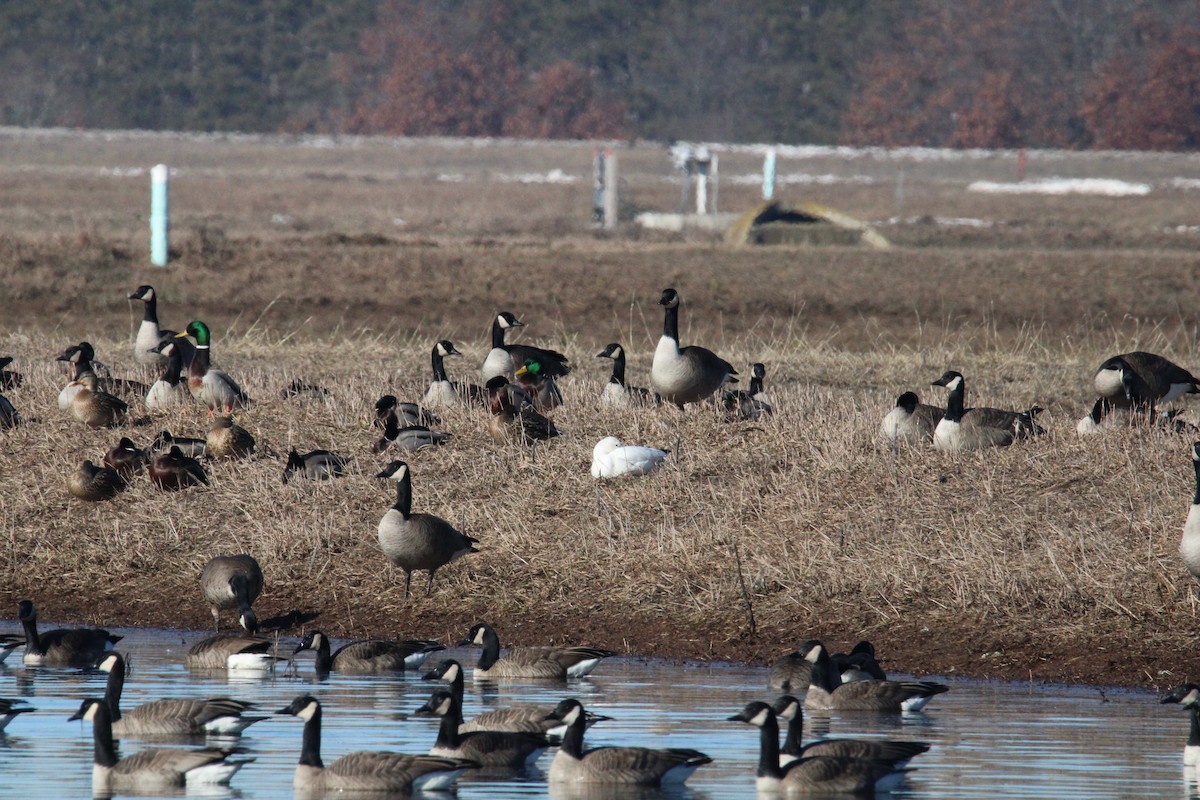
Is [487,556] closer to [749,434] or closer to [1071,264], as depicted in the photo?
[749,434]

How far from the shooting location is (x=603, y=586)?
9773 millimetres

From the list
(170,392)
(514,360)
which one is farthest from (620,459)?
(170,392)

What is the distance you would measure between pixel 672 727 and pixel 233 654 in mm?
2349

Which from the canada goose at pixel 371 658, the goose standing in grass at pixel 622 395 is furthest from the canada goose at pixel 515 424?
the canada goose at pixel 371 658

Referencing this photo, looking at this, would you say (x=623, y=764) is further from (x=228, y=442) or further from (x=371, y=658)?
(x=228, y=442)

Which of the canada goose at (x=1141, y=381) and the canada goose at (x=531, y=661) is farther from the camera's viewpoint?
the canada goose at (x=1141, y=381)

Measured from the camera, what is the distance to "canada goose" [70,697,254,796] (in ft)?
22.1

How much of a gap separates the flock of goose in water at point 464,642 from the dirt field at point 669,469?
0.22 metres

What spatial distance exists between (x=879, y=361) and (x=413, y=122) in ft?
215

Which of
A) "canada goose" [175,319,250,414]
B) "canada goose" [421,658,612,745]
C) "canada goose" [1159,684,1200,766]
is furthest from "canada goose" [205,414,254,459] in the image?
"canada goose" [1159,684,1200,766]

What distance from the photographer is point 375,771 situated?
673 centimetres

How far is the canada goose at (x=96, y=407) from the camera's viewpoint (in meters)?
12.4

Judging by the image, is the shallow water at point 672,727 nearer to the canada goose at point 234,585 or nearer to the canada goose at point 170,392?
the canada goose at point 234,585

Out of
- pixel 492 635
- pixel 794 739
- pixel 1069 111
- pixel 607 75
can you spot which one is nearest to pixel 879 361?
pixel 492 635
